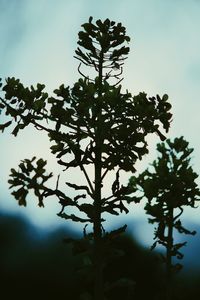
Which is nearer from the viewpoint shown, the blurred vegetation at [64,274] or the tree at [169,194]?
the tree at [169,194]

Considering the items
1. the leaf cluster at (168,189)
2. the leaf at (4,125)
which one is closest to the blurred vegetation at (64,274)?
the leaf cluster at (168,189)

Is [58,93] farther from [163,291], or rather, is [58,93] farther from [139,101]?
[163,291]

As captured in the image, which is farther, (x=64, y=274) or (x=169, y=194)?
(x=64, y=274)

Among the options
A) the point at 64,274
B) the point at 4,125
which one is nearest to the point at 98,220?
the point at 4,125

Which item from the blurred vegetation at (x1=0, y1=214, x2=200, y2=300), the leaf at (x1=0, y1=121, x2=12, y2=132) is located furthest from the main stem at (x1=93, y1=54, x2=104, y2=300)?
the blurred vegetation at (x1=0, y1=214, x2=200, y2=300)

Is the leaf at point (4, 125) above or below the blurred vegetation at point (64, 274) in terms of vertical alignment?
above

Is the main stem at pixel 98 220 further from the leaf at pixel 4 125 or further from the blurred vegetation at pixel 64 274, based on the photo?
the blurred vegetation at pixel 64 274

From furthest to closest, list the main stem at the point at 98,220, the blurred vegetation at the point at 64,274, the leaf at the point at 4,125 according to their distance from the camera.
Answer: the blurred vegetation at the point at 64,274, the main stem at the point at 98,220, the leaf at the point at 4,125

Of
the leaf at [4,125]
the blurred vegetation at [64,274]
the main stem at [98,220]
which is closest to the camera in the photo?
the leaf at [4,125]

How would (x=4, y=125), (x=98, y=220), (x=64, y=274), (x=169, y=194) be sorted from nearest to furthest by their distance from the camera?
(x=4, y=125) → (x=98, y=220) → (x=169, y=194) → (x=64, y=274)

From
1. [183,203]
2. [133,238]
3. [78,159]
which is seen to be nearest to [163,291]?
[183,203]

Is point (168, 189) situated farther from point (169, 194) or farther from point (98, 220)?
point (98, 220)
